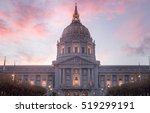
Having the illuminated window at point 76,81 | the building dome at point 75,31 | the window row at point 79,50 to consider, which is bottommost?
the illuminated window at point 76,81

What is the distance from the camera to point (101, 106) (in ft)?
33.9

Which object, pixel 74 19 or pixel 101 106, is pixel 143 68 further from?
pixel 101 106

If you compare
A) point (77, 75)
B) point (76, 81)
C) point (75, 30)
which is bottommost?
point (76, 81)

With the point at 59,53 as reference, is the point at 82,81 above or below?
below

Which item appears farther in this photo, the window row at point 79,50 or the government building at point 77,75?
the window row at point 79,50

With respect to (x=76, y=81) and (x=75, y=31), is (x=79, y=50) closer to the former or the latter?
(x=75, y=31)

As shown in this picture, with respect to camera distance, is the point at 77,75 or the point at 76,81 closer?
the point at 76,81

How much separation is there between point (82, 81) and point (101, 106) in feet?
318

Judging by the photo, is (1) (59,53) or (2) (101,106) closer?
(2) (101,106)

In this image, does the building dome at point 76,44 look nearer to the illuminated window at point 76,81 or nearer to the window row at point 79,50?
the window row at point 79,50

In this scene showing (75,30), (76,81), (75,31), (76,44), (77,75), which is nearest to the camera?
(76,81)

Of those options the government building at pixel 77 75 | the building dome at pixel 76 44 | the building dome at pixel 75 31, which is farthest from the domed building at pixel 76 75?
the building dome at pixel 75 31

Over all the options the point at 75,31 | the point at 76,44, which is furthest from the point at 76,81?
the point at 75,31

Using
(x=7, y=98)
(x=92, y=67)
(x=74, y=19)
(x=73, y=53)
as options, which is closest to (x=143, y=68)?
(x=92, y=67)
